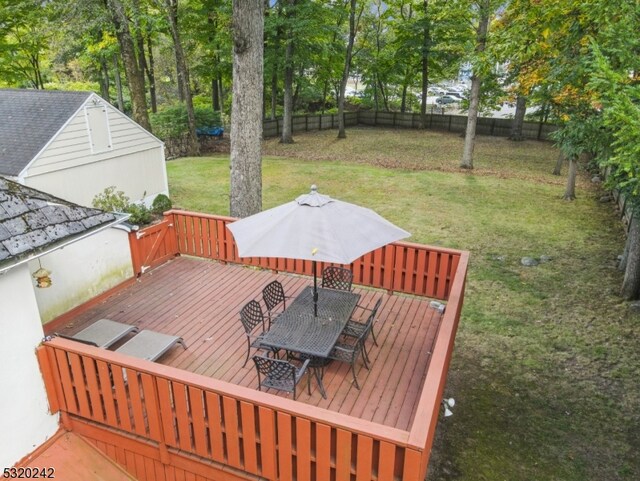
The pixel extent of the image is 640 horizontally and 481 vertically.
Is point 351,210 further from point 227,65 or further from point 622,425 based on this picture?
point 227,65

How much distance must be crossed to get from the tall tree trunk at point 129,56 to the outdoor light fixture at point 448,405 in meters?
15.3

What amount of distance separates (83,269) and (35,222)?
9.46 feet

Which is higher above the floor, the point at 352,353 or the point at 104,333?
the point at 352,353

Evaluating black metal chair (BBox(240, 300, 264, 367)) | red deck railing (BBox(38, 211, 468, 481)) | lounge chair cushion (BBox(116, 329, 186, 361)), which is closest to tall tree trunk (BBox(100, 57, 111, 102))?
lounge chair cushion (BBox(116, 329, 186, 361))

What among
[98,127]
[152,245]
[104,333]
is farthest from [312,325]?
[98,127]

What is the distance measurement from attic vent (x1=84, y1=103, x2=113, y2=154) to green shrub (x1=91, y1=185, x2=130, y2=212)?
1.25 meters

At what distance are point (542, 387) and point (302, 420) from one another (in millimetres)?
4507

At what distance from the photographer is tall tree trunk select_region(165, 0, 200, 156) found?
19.5 m

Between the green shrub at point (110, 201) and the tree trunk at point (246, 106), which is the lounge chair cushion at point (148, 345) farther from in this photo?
the green shrub at point (110, 201)

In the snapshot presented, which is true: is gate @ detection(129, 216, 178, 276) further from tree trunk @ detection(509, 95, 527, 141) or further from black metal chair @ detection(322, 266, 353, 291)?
tree trunk @ detection(509, 95, 527, 141)

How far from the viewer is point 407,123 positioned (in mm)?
31844

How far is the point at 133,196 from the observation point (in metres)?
14.7

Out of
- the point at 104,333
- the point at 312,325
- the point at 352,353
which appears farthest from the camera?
the point at 104,333

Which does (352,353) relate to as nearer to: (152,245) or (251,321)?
(251,321)
